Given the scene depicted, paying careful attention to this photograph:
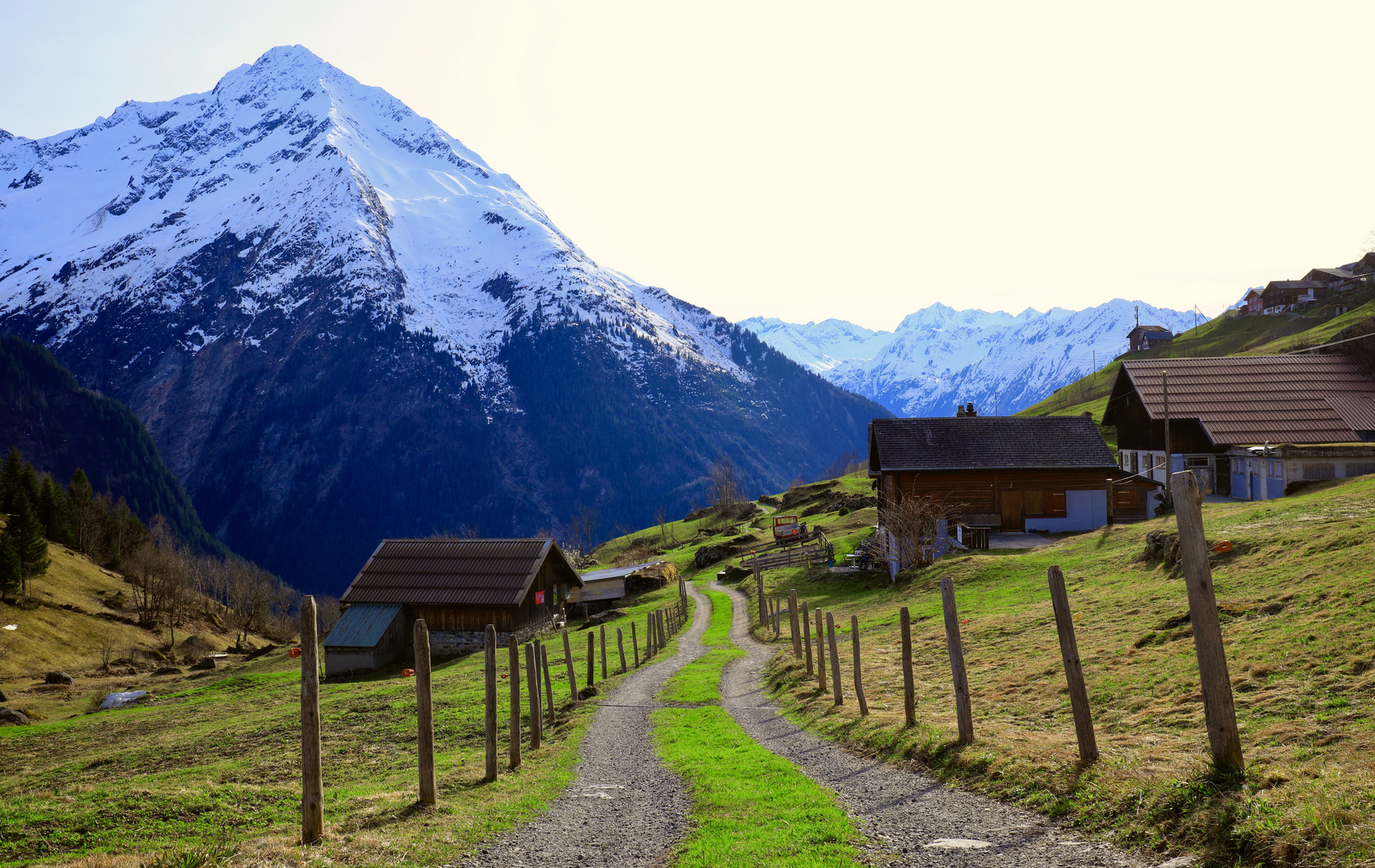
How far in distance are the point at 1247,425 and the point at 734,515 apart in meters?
88.3

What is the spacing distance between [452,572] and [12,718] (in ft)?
89.6

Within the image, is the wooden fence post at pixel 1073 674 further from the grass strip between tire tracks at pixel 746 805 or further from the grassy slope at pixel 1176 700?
the grass strip between tire tracks at pixel 746 805

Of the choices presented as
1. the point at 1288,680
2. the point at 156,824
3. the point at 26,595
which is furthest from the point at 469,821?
the point at 26,595

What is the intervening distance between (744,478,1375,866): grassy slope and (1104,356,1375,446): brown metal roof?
27663 millimetres

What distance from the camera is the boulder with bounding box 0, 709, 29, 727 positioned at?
135 feet

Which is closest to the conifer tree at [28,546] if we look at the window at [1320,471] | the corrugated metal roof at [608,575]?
the corrugated metal roof at [608,575]

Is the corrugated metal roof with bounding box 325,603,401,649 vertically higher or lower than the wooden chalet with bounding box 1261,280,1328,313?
lower

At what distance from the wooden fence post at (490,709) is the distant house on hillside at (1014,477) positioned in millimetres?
45922

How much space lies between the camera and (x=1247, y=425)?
57469mm

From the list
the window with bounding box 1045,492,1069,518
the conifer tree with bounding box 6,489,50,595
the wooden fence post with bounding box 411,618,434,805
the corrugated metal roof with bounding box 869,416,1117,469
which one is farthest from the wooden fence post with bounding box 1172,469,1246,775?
the conifer tree with bounding box 6,489,50,595

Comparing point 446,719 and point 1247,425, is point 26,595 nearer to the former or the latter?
point 446,719

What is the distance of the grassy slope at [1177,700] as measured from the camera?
8.23 metres

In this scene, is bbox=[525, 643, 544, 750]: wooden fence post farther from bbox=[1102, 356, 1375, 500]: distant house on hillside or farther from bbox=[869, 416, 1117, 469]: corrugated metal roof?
bbox=[1102, 356, 1375, 500]: distant house on hillside

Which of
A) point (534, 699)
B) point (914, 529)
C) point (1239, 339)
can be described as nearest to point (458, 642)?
point (914, 529)
